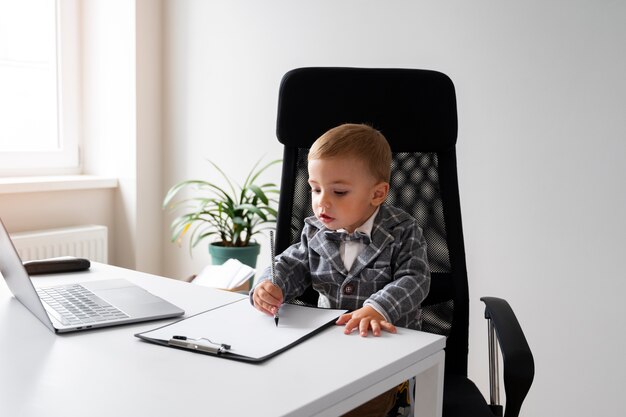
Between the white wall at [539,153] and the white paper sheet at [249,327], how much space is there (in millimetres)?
1249

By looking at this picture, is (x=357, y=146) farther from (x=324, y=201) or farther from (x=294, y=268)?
(x=294, y=268)

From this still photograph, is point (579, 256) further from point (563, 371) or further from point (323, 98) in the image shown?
point (323, 98)

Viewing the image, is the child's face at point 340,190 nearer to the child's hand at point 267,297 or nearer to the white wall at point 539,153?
the child's hand at point 267,297

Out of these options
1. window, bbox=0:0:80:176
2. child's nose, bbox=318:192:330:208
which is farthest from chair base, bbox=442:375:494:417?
window, bbox=0:0:80:176

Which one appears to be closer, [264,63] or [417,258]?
[417,258]

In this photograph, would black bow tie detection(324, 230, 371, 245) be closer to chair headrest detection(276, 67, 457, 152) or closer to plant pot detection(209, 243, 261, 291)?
chair headrest detection(276, 67, 457, 152)

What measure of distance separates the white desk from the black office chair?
1.30 feet

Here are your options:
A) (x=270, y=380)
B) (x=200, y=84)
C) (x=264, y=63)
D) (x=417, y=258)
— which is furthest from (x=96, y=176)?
(x=270, y=380)

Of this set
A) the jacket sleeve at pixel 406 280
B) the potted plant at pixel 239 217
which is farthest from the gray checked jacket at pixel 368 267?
the potted plant at pixel 239 217

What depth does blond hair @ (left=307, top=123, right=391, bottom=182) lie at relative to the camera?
1.37m

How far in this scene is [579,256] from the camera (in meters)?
2.18

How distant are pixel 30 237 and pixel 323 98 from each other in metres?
1.80

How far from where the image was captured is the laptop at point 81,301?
1.12 m

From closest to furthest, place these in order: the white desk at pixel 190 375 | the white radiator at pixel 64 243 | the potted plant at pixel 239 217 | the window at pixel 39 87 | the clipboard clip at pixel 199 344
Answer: the white desk at pixel 190 375 < the clipboard clip at pixel 199 344 < the potted plant at pixel 239 217 < the white radiator at pixel 64 243 < the window at pixel 39 87
